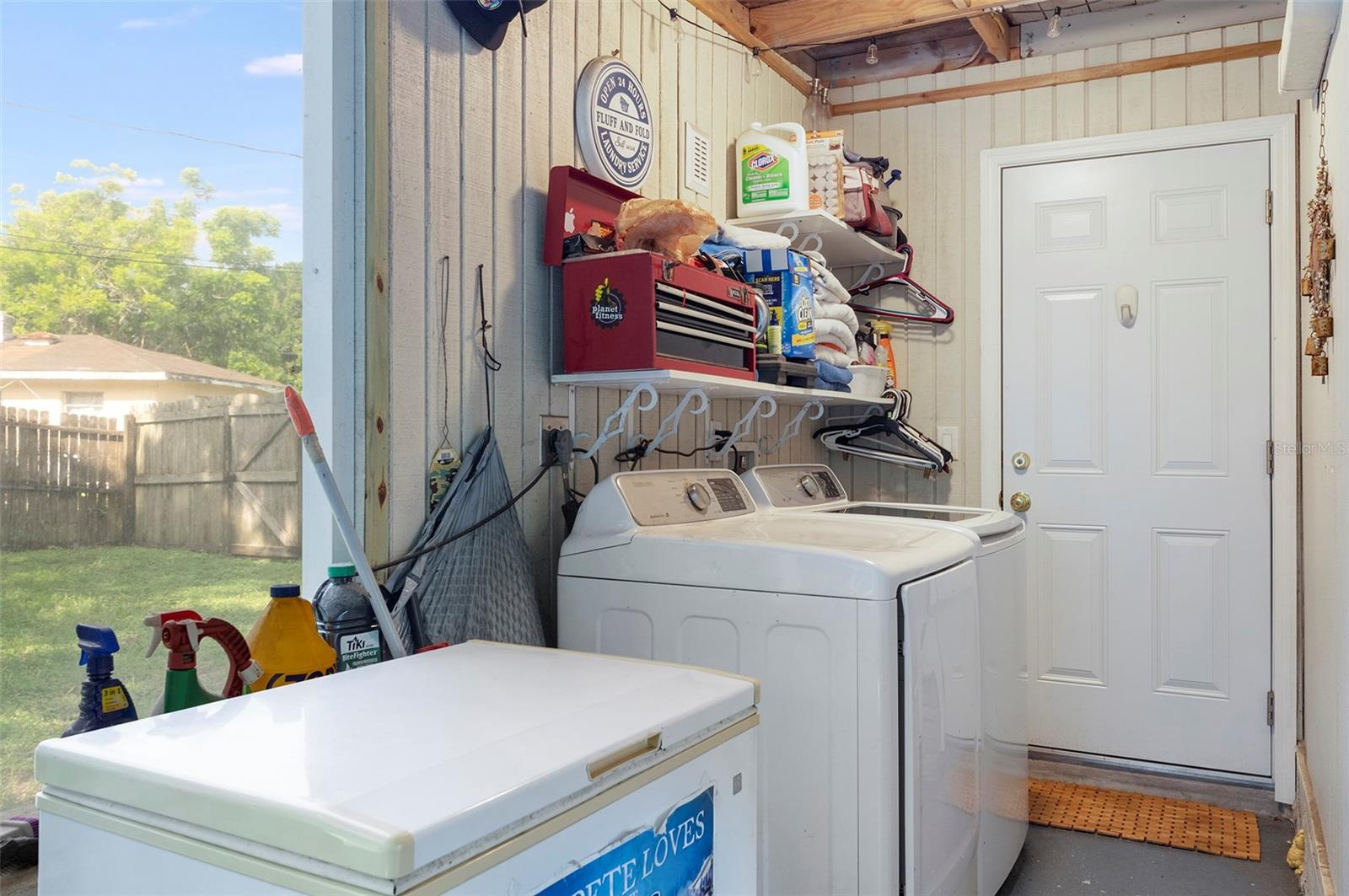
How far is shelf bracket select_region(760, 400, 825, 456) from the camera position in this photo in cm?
312

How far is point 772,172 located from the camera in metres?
2.90

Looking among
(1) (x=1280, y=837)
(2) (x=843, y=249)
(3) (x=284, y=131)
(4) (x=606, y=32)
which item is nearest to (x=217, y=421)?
(3) (x=284, y=131)

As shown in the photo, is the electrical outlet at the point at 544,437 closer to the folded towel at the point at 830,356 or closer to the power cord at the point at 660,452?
the power cord at the point at 660,452

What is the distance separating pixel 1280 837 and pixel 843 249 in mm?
2228

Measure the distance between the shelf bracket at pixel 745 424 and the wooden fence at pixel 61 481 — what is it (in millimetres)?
1564

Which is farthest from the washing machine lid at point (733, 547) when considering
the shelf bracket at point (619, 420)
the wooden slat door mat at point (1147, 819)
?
the wooden slat door mat at point (1147, 819)

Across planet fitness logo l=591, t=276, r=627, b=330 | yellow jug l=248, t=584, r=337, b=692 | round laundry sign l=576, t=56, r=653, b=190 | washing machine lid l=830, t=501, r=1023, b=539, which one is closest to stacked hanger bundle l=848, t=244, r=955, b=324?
washing machine lid l=830, t=501, r=1023, b=539

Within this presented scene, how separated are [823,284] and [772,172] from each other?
374 mm

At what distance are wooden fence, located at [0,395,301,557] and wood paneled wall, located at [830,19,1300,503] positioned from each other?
246cm

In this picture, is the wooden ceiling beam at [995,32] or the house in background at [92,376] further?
the wooden ceiling beam at [995,32]

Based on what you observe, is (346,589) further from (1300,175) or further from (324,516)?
(1300,175)

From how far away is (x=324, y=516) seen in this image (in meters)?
1.68

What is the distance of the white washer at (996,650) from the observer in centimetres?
220

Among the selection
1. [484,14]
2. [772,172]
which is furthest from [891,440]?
[484,14]
